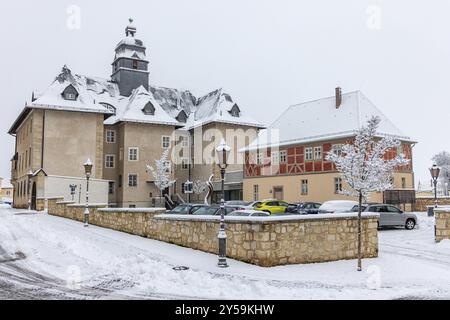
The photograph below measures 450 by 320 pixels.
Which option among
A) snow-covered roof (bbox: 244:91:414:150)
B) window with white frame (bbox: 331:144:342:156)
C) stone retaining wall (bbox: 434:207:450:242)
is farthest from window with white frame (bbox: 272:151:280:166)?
stone retaining wall (bbox: 434:207:450:242)

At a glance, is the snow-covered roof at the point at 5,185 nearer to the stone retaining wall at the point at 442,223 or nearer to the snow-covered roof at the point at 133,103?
the snow-covered roof at the point at 133,103

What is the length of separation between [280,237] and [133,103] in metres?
38.4

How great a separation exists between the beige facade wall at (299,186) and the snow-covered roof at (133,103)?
32.4 ft

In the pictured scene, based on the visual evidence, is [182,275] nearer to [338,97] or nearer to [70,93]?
[338,97]

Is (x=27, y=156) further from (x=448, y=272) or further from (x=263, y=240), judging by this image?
(x=448, y=272)

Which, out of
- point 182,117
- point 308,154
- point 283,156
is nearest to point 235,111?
point 182,117

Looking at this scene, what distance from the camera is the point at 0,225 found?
21359 mm

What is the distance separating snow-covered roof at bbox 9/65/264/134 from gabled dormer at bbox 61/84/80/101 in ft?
0.63

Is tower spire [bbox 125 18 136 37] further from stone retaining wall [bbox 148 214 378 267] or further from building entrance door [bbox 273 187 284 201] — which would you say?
stone retaining wall [bbox 148 214 378 267]

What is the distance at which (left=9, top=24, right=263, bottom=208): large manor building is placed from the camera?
133 feet

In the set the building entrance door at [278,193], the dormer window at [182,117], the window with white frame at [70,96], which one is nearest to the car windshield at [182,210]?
the building entrance door at [278,193]

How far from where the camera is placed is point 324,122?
127ft

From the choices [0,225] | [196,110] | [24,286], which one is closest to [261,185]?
[196,110]

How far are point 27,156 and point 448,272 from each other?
40.2m
